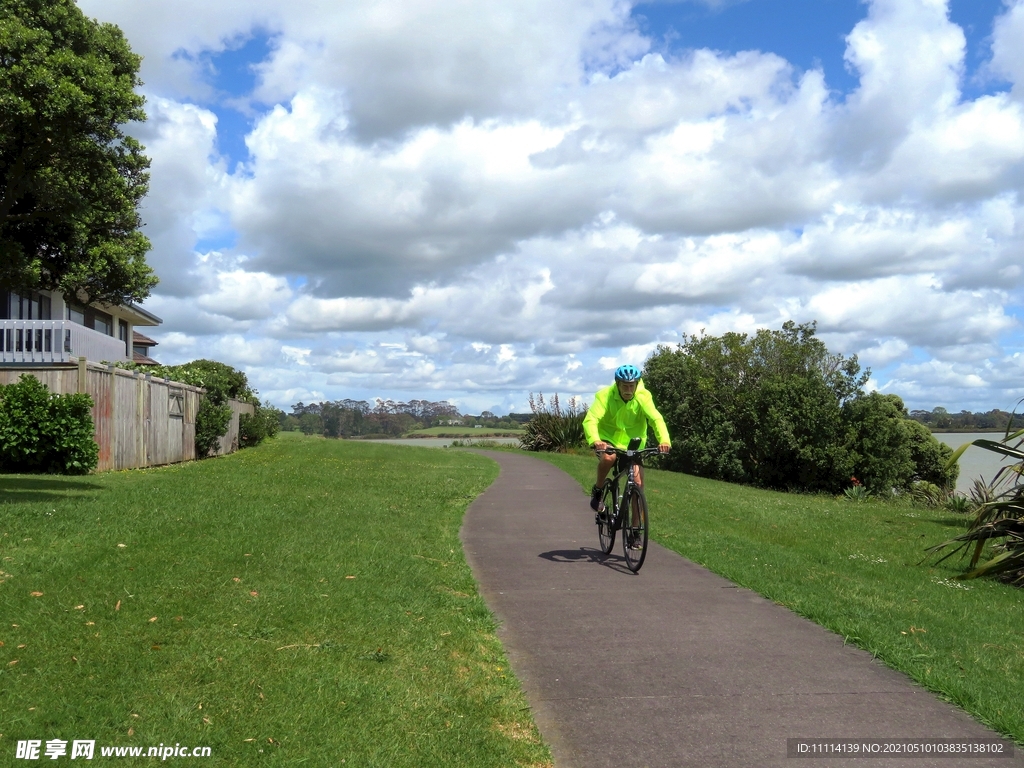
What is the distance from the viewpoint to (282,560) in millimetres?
8086

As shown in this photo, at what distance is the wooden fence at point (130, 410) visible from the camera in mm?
16641

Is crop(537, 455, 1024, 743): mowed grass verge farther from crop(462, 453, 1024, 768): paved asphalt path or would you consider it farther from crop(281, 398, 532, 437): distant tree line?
crop(281, 398, 532, 437): distant tree line

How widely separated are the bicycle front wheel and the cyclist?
0.69ft

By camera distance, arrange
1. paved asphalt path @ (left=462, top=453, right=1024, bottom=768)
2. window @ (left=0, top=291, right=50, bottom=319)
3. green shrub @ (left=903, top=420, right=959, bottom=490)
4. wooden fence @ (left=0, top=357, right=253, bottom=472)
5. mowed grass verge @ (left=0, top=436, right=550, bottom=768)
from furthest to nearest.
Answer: green shrub @ (left=903, top=420, right=959, bottom=490)
window @ (left=0, top=291, right=50, bottom=319)
wooden fence @ (left=0, top=357, right=253, bottom=472)
paved asphalt path @ (left=462, top=453, right=1024, bottom=768)
mowed grass verge @ (left=0, top=436, right=550, bottom=768)

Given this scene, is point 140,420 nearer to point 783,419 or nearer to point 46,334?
point 46,334

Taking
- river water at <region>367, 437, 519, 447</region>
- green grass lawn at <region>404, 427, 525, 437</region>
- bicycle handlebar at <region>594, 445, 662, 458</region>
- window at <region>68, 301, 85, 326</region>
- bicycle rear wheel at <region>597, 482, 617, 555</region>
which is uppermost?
window at <region>68, 301, 85, 326</region>

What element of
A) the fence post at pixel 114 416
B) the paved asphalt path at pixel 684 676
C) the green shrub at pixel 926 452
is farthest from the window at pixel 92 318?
the green shrub at pixel 926 452

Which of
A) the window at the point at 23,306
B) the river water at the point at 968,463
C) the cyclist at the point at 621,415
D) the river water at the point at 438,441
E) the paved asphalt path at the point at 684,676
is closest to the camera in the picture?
the paved asphalt path at the point at 684,676

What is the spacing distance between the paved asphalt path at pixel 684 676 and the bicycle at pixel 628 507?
28 centimetres

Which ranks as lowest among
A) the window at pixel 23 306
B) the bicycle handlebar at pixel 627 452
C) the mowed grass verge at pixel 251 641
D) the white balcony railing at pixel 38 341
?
the mowed grass verge at pixel 251 641

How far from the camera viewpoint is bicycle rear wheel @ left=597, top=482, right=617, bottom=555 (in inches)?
377

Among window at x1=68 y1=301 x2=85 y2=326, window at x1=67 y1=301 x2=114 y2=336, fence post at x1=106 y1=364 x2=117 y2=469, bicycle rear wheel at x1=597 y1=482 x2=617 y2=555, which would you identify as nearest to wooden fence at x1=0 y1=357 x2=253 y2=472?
fence post at x1=106 y1=364 x2=117 y2=469

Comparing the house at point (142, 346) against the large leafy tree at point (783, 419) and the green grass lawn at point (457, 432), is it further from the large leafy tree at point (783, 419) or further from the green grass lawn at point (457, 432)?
the large leafy tree at point (783, 419)

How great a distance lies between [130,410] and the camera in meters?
18.9
